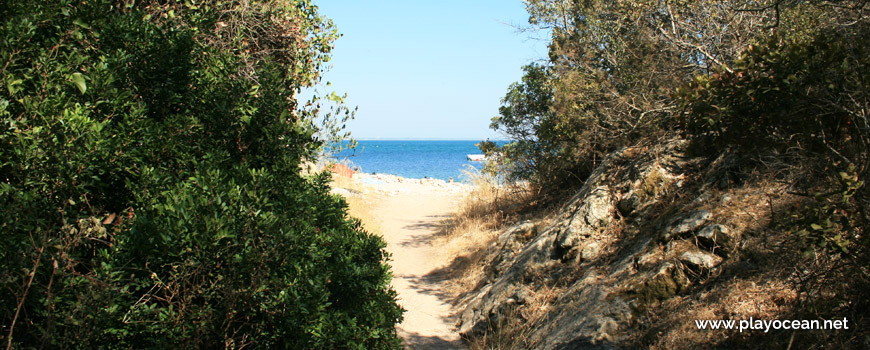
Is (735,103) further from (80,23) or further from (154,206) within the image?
(80,23)

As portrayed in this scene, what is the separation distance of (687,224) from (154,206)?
15.1ft

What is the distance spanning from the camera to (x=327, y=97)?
8.06 m

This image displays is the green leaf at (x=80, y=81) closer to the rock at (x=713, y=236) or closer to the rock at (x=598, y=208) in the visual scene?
the rock at (x=713, y=236)

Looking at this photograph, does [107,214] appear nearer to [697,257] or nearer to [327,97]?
[697,257]

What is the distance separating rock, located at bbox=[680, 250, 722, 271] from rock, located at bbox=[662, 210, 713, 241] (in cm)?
36

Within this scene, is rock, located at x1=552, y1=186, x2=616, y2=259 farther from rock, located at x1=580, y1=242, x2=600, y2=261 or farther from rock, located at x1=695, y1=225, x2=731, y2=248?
rock, located at x1=695, y1=225, x2=731, y2=248

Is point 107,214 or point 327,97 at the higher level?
point 327,97

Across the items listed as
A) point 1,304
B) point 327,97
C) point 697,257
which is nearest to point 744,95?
point 697,257

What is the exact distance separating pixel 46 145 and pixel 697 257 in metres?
4.88

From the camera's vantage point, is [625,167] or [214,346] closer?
[214,346]

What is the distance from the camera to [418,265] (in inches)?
416

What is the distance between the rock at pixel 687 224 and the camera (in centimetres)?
508

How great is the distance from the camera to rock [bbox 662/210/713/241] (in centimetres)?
508

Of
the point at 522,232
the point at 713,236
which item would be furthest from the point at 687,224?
the point at 522,232
